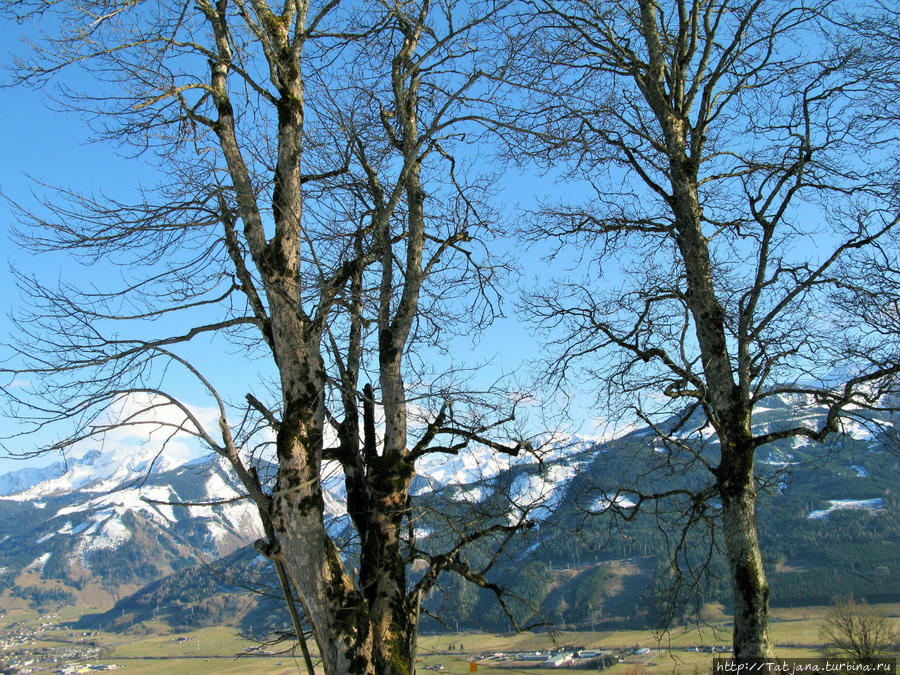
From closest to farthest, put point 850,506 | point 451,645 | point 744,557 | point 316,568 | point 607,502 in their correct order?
point 316,568 → point 744,557 → point 607,502 → point 451,645 → point 850,506

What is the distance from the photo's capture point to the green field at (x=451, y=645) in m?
74.2

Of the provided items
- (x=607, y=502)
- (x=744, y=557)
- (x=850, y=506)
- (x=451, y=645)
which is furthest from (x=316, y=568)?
(x=850, y=506)

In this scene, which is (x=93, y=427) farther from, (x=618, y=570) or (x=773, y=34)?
(x=618, y=570)

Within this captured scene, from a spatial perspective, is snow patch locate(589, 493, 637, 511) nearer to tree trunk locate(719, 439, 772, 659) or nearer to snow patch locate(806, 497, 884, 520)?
tree trunk locate(719, 439, 772, 659)

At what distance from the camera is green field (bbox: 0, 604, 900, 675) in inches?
2923

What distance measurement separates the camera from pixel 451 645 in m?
102

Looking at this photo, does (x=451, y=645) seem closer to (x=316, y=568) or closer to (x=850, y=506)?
(x=850, y=506)

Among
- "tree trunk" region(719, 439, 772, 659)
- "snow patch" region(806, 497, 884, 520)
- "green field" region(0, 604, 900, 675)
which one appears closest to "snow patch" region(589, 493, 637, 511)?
"tree trunk" region(719, 439, 772, 659)

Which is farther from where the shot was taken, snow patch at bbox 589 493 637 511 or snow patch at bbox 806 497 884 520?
snow patch at bbox 806 497 884 520

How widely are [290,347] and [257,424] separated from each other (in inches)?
36.7

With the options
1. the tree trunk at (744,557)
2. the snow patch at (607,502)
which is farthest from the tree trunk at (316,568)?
the tree trunk at (744,557)

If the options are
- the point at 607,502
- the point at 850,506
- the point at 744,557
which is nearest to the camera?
the point at 744,557

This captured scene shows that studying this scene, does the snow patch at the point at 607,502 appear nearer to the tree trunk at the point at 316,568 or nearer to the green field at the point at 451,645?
the tree trunk at the point at 316,568

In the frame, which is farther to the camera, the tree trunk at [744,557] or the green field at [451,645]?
the green field at [451,645]
